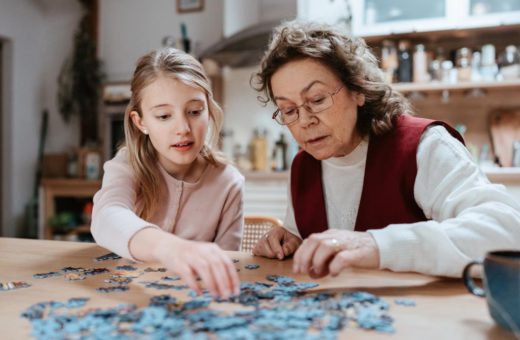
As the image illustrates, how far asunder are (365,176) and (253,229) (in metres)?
0.68

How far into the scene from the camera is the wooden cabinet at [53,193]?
4.71 m

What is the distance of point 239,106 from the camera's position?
14.0ft

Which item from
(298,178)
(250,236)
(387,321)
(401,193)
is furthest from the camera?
(250,236)

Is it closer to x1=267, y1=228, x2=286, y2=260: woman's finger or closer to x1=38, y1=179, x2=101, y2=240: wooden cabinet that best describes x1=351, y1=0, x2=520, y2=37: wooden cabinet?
x1=267, y1=228, x2=286, y2=260: woman's finger

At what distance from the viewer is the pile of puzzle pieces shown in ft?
2.36

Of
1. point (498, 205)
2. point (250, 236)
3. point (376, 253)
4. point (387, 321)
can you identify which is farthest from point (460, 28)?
point (387, 321)

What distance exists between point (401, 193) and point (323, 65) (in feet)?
1.37

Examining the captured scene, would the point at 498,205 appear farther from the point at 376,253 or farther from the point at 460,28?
the point at 460,28

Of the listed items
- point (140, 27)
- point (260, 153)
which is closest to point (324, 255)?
point (260, 153)

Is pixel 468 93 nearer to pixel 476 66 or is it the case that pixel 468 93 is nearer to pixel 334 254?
pixel 476 66

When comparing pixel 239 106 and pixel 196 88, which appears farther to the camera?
pixel 239 106

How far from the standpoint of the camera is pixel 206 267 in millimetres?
847

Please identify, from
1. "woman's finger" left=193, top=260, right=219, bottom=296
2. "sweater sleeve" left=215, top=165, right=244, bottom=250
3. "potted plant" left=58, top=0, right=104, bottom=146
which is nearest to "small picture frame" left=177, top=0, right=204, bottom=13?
"potted plant" left=58, top=0, right=104, bottom=146

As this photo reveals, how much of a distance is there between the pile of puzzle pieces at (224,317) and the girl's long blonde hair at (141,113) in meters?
0.71
